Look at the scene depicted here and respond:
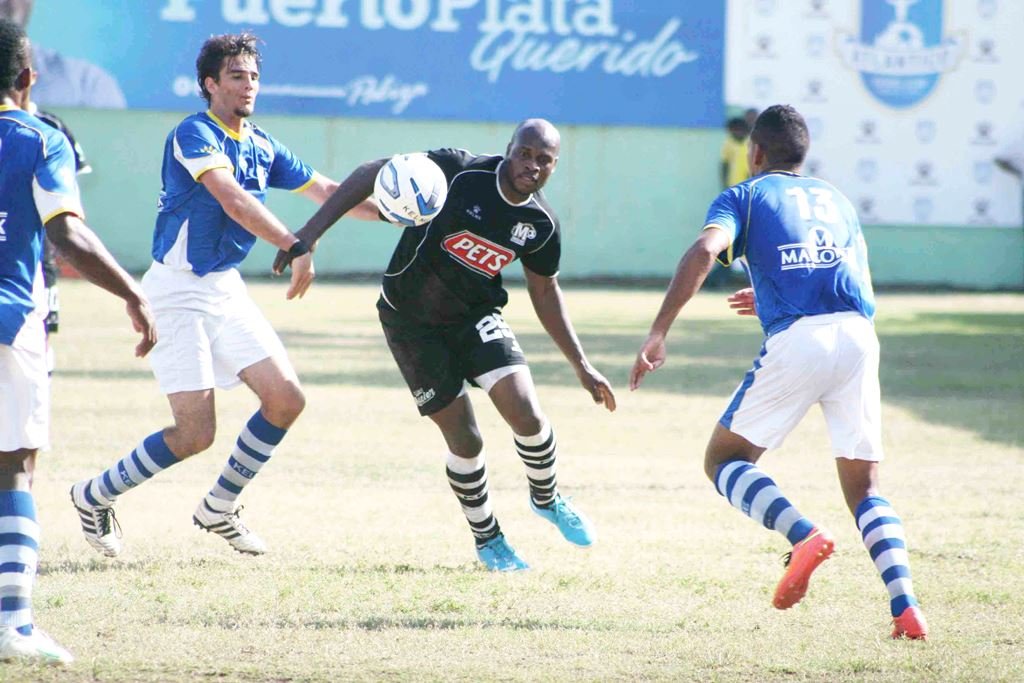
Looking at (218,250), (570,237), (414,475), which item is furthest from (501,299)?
(570,237)

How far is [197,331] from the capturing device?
714 centimetres

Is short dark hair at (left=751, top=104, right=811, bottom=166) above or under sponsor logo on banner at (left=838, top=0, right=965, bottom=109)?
above

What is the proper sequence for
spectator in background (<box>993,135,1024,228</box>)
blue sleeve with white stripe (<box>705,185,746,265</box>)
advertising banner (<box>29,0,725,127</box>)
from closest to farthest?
blue sleeve with white stripe (<box>705,185,746,265</box>), advertising banner (<box>29,0,725,127</box>), spectator in background (<box>993,135,1024,228</box>)

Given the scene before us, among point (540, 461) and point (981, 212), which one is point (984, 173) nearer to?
point (981, 212)

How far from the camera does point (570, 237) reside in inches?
1102

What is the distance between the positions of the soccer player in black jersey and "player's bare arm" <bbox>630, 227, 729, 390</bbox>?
125 centimetres

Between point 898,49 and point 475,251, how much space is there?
75.6ft

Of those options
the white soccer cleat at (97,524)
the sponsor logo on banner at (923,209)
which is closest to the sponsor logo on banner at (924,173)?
the sponsor logo on banner at (923,209)

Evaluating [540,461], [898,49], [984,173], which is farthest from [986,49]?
[540,461]

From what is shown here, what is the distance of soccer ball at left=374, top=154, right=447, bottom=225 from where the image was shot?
21.7ft

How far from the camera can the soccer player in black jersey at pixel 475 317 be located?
7012 mm

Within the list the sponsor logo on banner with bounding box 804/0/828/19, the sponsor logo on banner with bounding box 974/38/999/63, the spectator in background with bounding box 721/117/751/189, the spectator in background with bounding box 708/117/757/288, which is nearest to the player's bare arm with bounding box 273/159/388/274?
the spectator in background with bounding box 708/117/757/288

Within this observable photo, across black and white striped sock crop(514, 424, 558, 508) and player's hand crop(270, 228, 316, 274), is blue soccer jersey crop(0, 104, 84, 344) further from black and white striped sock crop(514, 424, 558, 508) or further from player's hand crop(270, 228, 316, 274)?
black and white striped sock crop(514, 424, 558, 508)

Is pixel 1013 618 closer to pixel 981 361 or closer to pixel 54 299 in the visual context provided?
pixel 54 299
